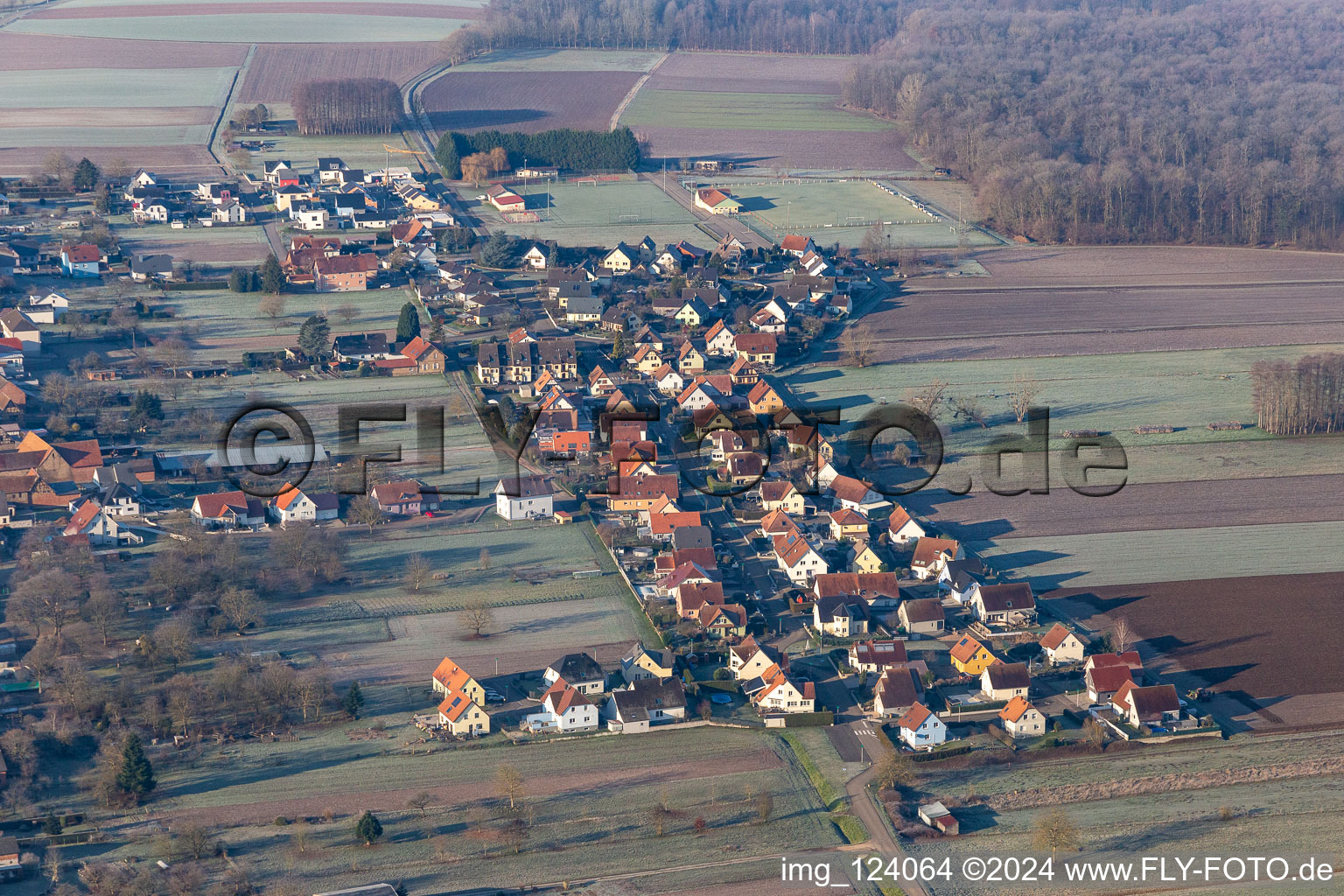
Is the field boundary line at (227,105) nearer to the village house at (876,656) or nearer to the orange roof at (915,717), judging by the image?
the village house at (876,656)

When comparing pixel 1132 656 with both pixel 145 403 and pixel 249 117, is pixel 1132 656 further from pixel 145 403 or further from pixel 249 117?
pixel 249 117

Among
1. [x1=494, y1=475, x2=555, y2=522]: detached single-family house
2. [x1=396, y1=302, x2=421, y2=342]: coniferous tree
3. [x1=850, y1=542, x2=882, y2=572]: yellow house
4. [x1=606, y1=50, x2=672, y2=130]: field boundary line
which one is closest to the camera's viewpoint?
[x1=850, y1=542, x2=882, y2=572]: yellow house

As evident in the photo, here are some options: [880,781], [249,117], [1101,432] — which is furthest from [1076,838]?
[249,117]

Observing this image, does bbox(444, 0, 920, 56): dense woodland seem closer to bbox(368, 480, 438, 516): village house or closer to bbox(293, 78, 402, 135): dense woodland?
bbox(293, 78, 402, 135): dense woodland

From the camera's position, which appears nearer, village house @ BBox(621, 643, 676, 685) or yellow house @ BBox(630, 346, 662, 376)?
village house @ BBox(621, 643, 676, 685)

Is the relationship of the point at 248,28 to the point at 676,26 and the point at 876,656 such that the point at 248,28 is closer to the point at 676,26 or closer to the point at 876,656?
the point at 676,26

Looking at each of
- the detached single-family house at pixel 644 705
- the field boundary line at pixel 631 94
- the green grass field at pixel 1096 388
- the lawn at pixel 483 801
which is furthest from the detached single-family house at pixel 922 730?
the field boundary line at pixel 631 94

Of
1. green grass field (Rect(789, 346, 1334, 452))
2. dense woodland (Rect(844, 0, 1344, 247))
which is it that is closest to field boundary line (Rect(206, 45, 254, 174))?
green grass field (Rect(789, 346, 1334, 452))
